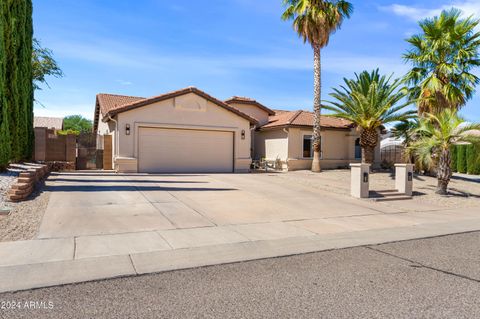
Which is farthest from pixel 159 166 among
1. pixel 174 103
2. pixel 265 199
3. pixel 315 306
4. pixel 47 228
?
pixel 315 306

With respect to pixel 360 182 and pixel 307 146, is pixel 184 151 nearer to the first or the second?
pixel 307 146

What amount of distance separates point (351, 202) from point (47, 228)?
928cm

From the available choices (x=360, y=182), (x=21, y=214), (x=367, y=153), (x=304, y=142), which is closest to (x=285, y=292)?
(x=21, y=214)

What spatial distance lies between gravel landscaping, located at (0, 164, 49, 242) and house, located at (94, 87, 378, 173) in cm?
742

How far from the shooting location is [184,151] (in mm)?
19219

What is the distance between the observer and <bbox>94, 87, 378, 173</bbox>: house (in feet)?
59.0

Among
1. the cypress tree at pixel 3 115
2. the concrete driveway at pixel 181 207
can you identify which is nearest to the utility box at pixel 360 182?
the concrete driveway at pixel 181 207

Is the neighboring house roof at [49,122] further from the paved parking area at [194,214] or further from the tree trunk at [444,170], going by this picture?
the tree trunk at [444,170]

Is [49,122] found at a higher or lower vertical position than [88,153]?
higher

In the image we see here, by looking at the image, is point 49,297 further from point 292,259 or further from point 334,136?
point 334,136

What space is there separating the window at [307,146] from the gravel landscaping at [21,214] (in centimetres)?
1612

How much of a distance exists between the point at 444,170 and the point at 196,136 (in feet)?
39.9

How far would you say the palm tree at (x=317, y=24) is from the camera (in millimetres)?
20266

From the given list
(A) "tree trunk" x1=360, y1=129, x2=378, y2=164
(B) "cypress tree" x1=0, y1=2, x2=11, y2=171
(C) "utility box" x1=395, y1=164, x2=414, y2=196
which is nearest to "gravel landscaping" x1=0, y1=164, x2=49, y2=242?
(B) "cypress tree" x1=0, y1=2, x2=11, y2=171
